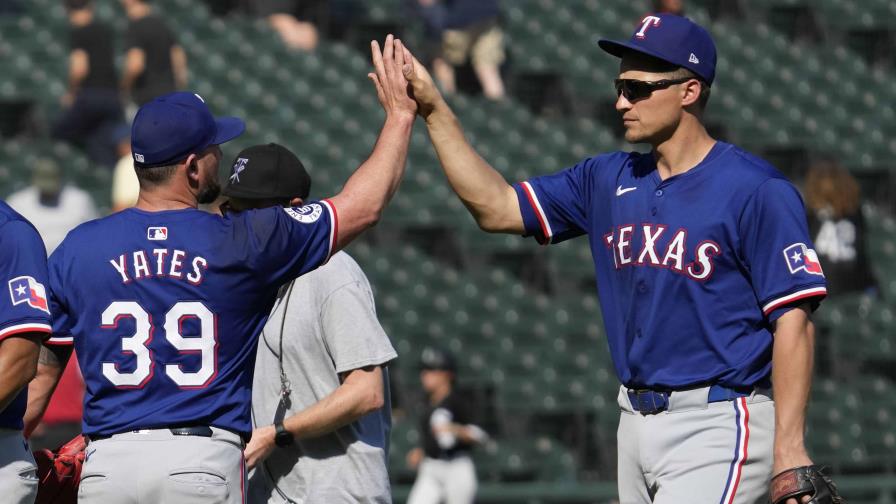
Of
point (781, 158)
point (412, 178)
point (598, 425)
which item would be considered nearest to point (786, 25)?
point (781, 158)

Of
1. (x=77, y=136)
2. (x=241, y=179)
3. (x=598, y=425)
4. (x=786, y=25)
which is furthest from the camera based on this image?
(x=786, y=25)

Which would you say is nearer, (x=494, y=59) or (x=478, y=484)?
(x=478, y=484)

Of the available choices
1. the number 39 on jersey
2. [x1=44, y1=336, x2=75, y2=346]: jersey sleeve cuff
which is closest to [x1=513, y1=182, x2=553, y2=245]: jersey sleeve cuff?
the number 39 on jersey

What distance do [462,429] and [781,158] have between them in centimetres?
488

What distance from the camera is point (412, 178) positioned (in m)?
12.5

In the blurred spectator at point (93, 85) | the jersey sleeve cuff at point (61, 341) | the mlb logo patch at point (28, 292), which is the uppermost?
the blurred spectator at point (93, 85)

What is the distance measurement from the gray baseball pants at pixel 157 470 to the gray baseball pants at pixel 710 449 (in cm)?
120

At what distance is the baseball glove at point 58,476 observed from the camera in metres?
4.36

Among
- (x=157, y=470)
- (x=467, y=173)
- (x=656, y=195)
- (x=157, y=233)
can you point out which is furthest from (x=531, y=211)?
(x=157, y=470)

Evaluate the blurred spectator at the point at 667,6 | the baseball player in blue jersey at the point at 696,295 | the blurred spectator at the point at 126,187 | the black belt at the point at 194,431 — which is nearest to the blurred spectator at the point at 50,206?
the blurred spectator at the point at 126,187

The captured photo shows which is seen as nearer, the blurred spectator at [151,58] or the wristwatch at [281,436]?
the wristwatch at [281,436]

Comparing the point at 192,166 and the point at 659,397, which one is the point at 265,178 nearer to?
the point at 192,166

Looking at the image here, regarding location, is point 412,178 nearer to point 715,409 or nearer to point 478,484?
point 478,484

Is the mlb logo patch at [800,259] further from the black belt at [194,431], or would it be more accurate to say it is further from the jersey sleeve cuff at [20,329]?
the jersey sleeve cuff at [20,329]
